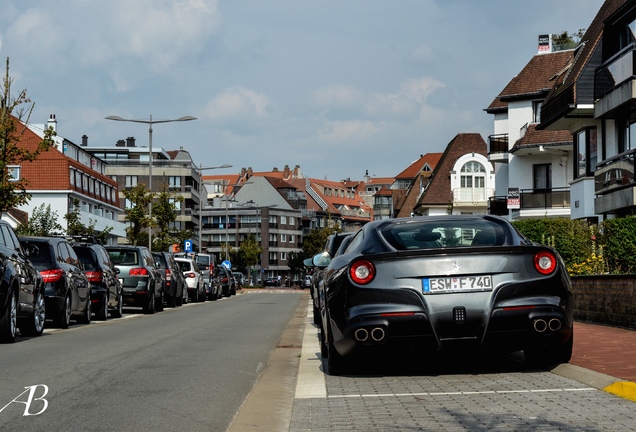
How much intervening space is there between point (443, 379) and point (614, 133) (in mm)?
27064

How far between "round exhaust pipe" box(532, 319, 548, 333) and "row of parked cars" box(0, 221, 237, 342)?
8.47 meters

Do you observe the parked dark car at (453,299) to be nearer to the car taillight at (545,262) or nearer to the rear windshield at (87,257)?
the car taillight at (545,262)

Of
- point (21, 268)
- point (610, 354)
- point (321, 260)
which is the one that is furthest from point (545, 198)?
point (610, 354)

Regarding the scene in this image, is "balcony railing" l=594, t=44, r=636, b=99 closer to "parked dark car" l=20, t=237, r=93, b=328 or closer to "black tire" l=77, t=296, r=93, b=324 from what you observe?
"black tire" l=77, t=296, r=93, b=324

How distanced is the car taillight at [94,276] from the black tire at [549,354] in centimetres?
1426

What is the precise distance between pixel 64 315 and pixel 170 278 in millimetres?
13891

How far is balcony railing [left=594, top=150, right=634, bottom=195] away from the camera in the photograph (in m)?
31.8

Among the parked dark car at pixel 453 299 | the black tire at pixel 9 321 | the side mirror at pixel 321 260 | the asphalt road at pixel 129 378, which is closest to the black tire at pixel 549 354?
the parked dark car at pixel 453 299

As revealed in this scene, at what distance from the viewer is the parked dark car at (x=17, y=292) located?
1531 centimetres

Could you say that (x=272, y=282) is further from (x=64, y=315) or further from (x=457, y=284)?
(x=457, y=284)

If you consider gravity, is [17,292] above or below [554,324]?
above

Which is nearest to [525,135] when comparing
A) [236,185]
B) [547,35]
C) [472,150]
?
[547,35]

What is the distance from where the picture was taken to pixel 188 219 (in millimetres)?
136875

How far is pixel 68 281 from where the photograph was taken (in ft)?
64.3
